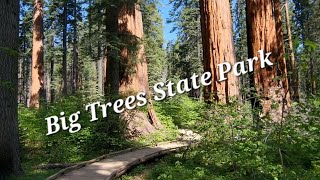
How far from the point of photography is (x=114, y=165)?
27.4 ft

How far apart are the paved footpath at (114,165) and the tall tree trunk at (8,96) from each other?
3.51 ft

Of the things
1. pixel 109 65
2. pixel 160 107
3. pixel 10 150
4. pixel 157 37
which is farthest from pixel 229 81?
pixel 157 37

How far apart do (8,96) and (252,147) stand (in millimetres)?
4935

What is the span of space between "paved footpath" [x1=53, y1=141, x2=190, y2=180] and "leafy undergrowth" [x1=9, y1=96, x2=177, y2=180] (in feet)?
3.52

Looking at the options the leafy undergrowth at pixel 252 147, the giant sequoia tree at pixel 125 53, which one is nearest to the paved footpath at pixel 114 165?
the leafy undergrowth at pixel 252 147

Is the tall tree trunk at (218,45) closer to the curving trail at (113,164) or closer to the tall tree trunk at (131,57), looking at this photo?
the curving trail at (113,164)

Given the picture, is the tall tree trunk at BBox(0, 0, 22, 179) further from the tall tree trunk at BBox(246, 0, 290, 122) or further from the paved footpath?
the tall tree trunk at BBox(246, 0, 290, 122)

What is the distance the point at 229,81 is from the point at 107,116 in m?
4.88

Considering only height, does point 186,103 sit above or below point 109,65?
below

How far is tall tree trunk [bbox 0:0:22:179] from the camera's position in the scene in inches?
272

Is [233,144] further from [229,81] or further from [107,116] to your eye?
→ [107,116]

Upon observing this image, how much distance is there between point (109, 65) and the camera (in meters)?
12.3

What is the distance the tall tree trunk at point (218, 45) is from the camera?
7.56 meters

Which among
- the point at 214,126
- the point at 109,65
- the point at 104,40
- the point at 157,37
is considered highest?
the point at 157,37
